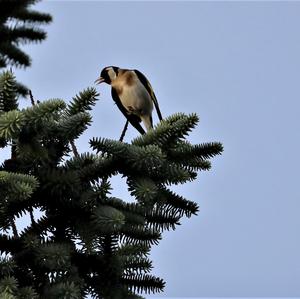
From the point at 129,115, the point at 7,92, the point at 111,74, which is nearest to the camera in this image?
the point at 7,92

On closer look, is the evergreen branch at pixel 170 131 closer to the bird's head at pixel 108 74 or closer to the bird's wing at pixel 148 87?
the bird's wing at pixel 148 87

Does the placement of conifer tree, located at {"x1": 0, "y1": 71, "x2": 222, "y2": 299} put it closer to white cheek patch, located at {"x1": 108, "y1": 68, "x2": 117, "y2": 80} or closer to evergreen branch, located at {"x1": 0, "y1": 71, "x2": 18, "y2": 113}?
evergreen branch, located at {"x1": 0, "y1": 71, "x2": 18, "y2": 113}

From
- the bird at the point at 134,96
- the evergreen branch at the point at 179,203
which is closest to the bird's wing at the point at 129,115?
the bird at the point at 134,96

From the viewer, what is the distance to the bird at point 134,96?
4.55 meters

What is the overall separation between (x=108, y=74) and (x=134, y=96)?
0.50 meters

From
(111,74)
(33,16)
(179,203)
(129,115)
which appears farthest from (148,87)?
(33,16)

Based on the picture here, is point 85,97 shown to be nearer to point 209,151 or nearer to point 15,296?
point 209,151

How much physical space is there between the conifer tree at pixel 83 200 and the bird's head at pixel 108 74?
3031 mm

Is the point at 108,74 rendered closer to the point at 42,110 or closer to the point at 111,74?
the point at 111,74

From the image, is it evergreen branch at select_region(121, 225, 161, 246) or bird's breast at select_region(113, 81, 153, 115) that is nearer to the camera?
evergreen branch at select_region(121, 225, 161, 246)

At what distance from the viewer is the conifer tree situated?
1751 millimetres

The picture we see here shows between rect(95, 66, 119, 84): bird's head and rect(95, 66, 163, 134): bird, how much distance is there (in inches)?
0.4

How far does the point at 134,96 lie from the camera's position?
4.62 metres

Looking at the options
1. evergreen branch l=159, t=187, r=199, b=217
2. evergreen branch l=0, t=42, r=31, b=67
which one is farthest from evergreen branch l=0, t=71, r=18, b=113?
evergreen branch l=0, t=42, r=31, b=67
